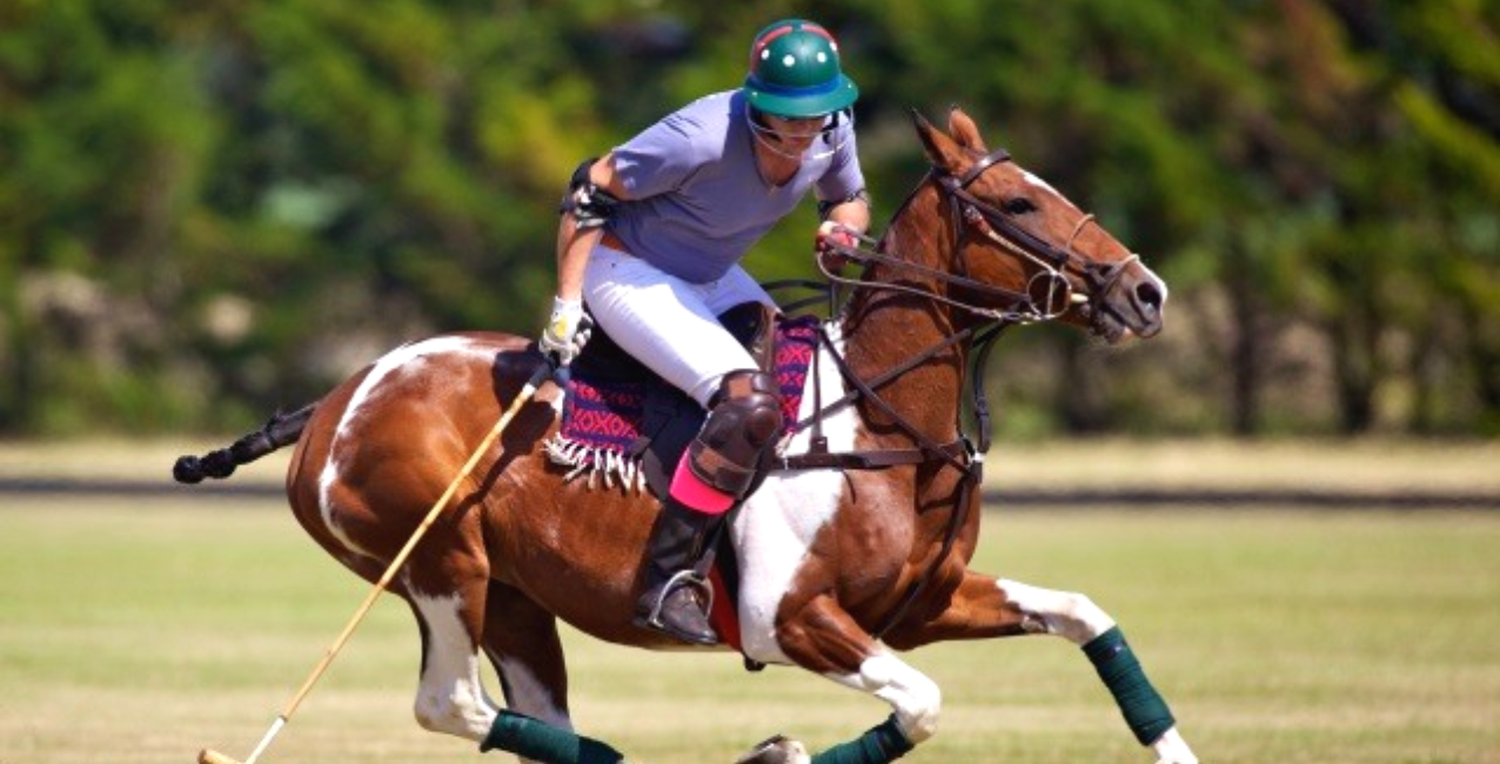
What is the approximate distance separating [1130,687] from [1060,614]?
0.33 metres

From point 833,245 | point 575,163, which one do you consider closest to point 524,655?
point 833,245

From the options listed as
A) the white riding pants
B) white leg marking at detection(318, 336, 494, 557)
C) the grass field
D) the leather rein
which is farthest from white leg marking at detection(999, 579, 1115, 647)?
the grass field

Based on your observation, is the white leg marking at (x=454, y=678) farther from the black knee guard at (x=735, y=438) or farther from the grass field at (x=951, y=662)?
the grass field at (x=951, y=662)

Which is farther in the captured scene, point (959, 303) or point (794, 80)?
point (959, 303)

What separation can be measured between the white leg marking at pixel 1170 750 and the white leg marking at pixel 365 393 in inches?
105

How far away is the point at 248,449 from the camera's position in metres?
10.6

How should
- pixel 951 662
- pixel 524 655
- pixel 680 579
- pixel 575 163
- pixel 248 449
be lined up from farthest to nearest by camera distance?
pixel 575 163 → pixel 951 662 → pixel 248 449 → pixel 524 655 → pixel 680 579

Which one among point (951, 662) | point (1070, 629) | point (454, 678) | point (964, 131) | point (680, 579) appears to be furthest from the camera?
point (951, 662)

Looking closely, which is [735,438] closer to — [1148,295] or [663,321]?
[663,321]

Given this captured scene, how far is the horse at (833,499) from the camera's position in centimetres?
945

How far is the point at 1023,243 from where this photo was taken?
958 cm

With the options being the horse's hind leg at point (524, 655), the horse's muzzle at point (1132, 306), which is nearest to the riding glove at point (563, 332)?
the horse's hind leg at point (524, 655)

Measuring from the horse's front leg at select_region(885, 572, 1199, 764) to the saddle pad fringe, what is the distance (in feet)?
3.39

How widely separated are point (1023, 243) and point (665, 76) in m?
37.3
